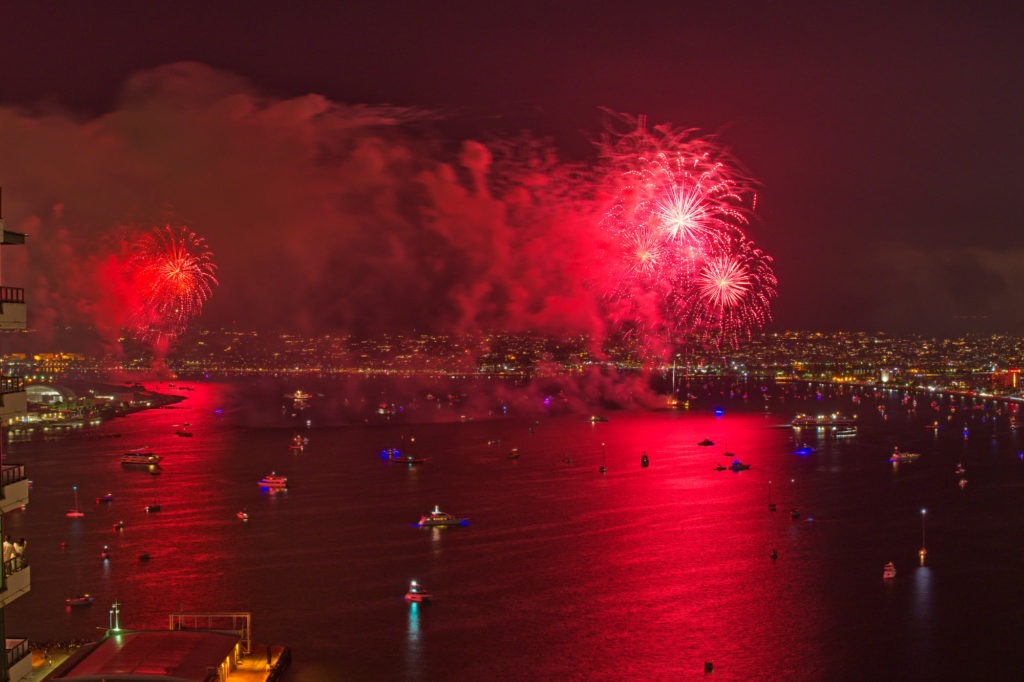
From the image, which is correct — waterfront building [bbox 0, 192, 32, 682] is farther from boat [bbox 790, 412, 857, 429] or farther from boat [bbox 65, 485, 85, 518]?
boat [bbox 790, 412, 857, 429]

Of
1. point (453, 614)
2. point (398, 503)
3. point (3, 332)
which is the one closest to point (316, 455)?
point (398, 503)

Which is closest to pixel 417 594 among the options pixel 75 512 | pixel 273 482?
pixel 75 512

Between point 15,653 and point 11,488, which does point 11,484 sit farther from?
point 15,653

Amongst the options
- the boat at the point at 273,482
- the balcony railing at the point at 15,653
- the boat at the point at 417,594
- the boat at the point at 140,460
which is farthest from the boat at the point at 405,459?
the balcony railing at the point at 15,653

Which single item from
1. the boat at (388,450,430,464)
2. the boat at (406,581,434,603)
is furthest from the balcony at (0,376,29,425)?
the boat at (388,450,430,464)

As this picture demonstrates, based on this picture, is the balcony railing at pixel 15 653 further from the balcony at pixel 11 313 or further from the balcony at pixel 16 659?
the balcony at pixel 11 313
